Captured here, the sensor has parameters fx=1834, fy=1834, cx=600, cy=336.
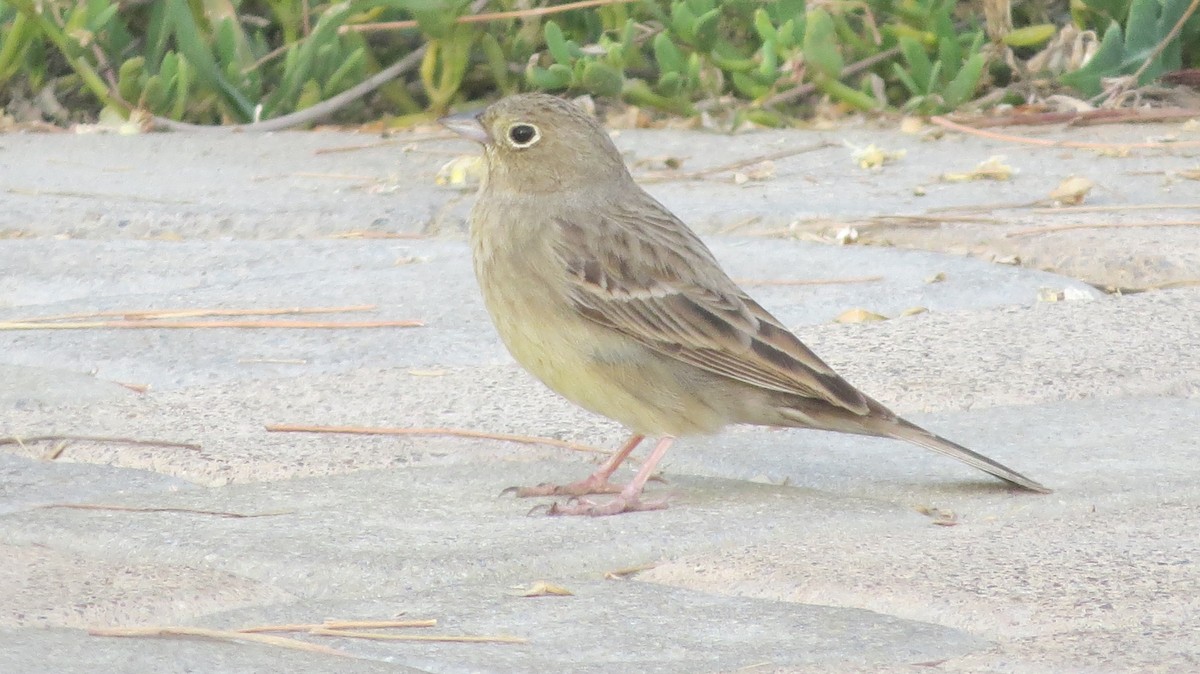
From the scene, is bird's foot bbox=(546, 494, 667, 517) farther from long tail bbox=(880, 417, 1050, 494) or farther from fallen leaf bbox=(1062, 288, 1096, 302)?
fallen leaf bbox=(1062, 288, 1096, 302)

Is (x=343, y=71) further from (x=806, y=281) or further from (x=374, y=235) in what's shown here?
(x=806, y=281)

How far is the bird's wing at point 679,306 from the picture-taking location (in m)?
3.33

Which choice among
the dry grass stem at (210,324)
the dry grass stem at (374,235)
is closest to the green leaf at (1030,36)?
the dry grass stem at (374,235)

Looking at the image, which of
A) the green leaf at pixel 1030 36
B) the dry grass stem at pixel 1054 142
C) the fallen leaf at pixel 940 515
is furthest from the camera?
the green leaf at pixel 1030 36

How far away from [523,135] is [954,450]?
4.24 ft

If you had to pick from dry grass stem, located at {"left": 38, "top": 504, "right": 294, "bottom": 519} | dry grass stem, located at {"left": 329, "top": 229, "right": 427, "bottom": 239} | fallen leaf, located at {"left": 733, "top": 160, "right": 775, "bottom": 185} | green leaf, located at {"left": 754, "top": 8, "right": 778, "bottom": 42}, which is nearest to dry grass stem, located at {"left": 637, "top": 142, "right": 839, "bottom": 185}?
fallen leaf, located at {"left": 733, "top": 160, "right": 775, "bottom": 185}

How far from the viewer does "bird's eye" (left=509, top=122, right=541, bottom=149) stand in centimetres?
390

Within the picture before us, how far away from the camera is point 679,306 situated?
11.4 ft

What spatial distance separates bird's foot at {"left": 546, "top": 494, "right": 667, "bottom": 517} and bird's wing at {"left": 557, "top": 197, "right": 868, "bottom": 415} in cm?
37

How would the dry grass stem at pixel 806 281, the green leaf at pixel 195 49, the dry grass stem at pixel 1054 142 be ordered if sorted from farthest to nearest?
the green leaf at pixel 195 49 < the dry grass stem at pixel 1054 142 < the dry grass stem at pixel 806 281

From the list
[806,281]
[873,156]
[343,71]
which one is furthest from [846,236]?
[343,71]

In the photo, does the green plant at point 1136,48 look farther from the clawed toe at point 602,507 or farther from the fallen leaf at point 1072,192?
the clawed toe at point 602,507

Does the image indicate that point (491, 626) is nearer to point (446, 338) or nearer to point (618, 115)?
point (446, 338)

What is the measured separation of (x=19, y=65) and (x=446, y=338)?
10.7ft
